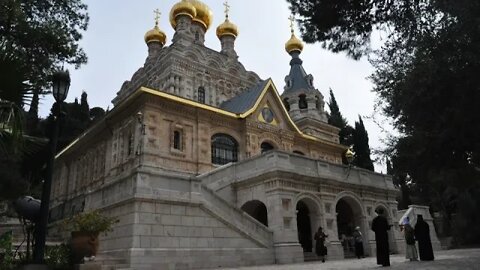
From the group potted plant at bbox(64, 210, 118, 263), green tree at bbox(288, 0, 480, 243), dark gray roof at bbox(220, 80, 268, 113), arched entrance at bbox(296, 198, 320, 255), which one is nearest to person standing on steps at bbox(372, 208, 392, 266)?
green tree at bbox(288, 0, 480, 243)

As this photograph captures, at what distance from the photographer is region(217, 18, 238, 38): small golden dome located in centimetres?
4184

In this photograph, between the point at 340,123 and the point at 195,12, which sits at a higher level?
the point at 195,12

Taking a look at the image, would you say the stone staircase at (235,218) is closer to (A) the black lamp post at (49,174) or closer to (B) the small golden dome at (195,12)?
(A) the black lamp post at (49,174)

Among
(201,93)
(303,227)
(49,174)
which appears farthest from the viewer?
(201,93)

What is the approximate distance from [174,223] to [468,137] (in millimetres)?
9107

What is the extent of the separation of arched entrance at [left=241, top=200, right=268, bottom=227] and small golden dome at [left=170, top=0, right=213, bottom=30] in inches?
948

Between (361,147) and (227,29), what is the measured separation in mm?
18964

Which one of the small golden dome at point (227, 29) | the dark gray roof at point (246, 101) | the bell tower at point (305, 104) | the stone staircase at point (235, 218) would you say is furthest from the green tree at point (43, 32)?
the small golden dome at point (227, 29)

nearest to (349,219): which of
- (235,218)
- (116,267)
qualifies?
(235,218)

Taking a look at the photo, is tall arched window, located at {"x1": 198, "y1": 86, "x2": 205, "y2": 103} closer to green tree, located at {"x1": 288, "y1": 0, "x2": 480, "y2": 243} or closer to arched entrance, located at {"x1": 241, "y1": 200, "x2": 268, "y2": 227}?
arched entrance, located at {"x1": 241, "y1": 200, "x2": 268, "y2": 227}

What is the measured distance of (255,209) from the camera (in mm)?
19594

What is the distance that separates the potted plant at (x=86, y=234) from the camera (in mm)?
9820

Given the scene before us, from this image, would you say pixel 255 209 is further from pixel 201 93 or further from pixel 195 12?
pixel 195 12

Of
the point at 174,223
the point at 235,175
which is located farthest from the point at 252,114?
the point at 174,223
